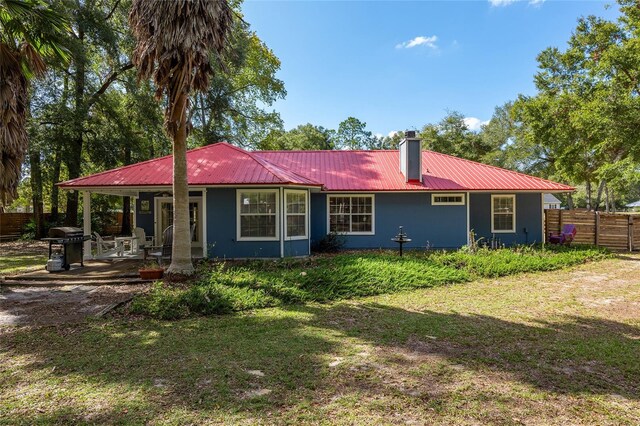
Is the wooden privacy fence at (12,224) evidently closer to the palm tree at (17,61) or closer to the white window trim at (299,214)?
the palm tree at (17,61)

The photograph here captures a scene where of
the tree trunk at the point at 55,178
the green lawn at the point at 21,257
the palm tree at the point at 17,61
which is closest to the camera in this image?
the palm tree at the point at 17,61

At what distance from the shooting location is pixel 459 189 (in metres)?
13.8

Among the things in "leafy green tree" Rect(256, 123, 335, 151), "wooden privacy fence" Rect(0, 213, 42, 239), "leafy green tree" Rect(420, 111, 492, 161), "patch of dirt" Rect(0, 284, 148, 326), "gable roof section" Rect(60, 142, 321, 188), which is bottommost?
"patch of dirt" Rect(0, 284, 148, 326)

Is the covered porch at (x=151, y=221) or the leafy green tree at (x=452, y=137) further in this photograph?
the leafy green tree at (x=452, y=137)

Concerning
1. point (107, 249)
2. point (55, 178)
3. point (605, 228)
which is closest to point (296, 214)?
point (107, 249)

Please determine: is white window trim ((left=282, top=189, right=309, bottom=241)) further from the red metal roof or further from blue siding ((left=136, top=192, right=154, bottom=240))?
blue siding ((left=136, top=192, right=154, bottom=240))

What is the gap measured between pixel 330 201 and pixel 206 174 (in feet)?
16.6

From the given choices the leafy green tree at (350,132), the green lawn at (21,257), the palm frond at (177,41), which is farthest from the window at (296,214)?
the leafy green tree at (350,132)

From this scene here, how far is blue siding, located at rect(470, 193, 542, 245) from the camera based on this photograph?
14.9 metres

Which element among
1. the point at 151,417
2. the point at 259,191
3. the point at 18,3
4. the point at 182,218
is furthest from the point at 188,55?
the point at 151,417

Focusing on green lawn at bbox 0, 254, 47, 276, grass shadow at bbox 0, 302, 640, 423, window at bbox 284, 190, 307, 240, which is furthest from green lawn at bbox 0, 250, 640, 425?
green lawn at bbox 0, 254, 47, 276

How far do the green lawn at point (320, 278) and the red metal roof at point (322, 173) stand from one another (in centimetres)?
290

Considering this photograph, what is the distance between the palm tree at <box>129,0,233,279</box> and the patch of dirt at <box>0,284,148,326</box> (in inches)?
56.4

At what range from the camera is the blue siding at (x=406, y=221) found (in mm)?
14289
